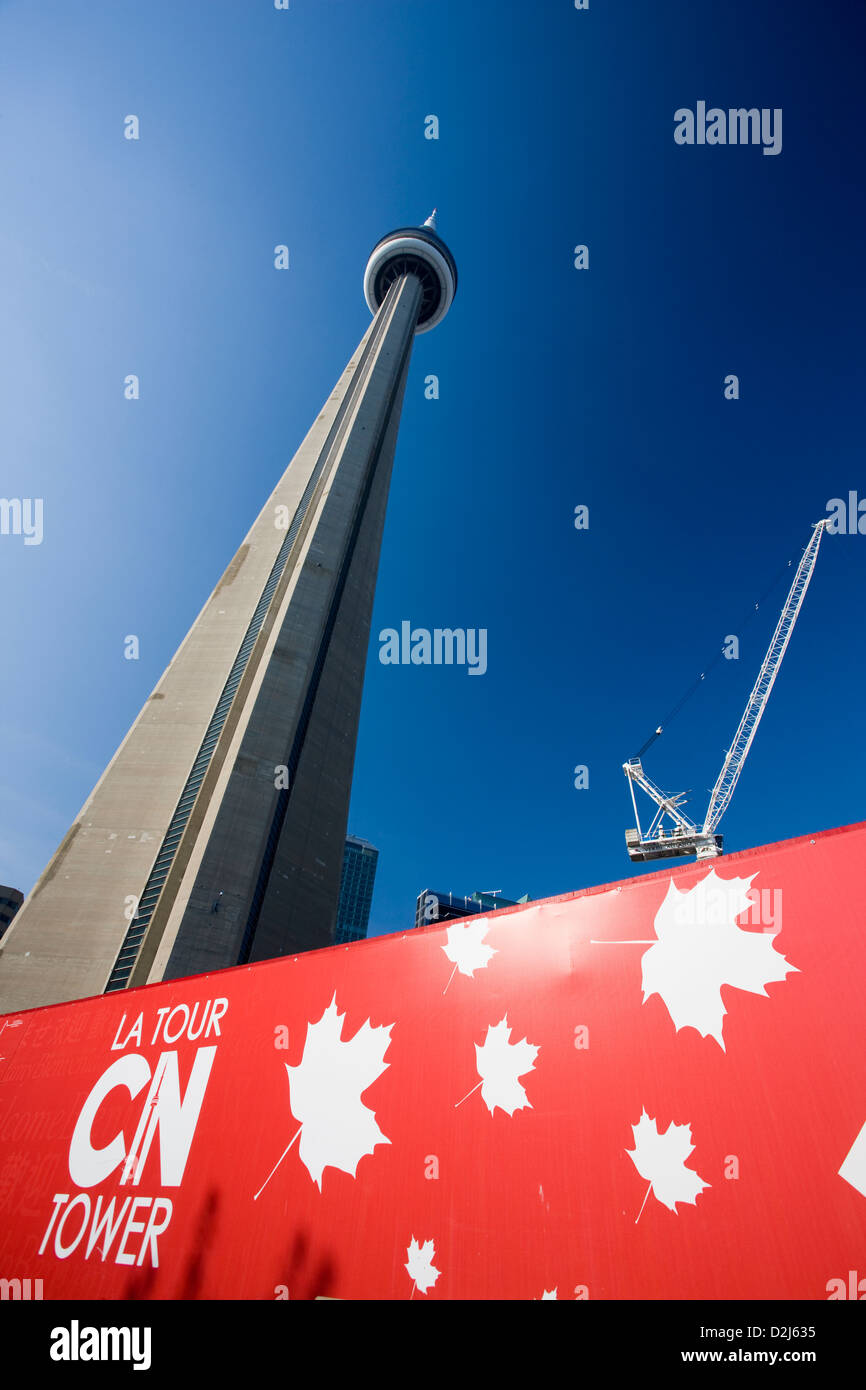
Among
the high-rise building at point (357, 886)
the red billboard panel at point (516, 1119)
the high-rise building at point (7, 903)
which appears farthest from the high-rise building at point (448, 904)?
the red billboard panel at point (516, 1119)

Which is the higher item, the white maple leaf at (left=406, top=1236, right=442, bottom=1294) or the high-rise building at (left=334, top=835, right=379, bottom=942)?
the high-rise building at (left=334, top=835, right=379, bottom=942)

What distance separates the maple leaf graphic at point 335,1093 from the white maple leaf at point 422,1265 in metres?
0.72

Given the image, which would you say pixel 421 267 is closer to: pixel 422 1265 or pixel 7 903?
pixel 422 1265

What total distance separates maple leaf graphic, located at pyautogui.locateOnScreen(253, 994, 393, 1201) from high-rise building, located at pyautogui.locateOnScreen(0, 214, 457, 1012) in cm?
1357

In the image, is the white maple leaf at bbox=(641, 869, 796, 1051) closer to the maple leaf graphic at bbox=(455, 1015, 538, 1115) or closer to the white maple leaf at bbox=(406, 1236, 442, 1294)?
the maple leaf graphic at bbox=(455, 1015, 538, 1115)

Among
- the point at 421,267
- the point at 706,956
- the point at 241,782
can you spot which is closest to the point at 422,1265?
the point at 706,956

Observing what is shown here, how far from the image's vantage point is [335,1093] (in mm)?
5574

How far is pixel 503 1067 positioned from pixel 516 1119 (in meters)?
0.36

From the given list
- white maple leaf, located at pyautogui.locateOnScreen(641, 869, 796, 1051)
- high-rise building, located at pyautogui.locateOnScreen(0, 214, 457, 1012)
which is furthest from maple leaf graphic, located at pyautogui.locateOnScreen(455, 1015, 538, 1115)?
high-rise building, located at pyautogui.locateOnScreen(0, 214, 457, 1012)

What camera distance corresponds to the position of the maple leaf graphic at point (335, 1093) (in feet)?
17.2

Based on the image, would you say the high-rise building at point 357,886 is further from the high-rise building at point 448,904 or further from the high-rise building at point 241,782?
the high-rise building at point 241,782

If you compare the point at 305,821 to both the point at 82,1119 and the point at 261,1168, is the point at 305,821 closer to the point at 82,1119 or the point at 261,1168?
the point at 82,1119

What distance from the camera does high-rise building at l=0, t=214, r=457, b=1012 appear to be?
19.3 metres
